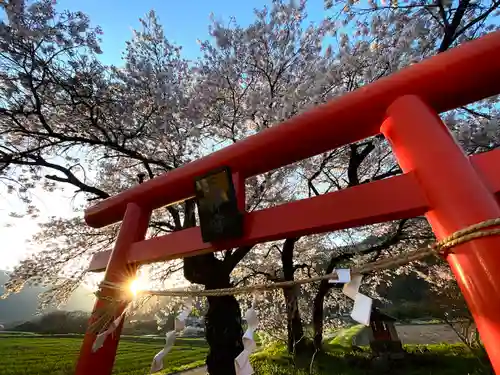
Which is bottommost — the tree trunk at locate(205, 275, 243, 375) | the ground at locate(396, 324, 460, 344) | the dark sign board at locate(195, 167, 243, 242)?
the ground at locate(396, 324, 460, 344)

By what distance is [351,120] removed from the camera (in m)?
1.21

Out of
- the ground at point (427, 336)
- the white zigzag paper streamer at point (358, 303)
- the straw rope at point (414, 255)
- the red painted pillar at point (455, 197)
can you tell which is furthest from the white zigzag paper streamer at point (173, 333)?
the ground at point (427, 336)

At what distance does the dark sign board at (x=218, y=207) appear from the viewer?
1.22 m

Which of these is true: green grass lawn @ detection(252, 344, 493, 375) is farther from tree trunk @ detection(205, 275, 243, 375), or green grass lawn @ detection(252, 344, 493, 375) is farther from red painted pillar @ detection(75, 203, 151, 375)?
red painted pillar @ detection(75, 203, 151, 375)

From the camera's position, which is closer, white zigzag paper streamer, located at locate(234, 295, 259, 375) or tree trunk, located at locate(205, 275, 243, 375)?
white zigzag paper streamer, located at locate(234, 295, 259, 375)

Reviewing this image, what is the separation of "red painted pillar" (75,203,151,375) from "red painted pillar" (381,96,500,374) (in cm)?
147

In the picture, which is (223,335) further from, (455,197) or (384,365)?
(384,365)

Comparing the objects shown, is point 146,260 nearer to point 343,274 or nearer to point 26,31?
point 343,274

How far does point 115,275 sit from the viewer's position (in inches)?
63.1

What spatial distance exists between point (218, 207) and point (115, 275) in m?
0.80

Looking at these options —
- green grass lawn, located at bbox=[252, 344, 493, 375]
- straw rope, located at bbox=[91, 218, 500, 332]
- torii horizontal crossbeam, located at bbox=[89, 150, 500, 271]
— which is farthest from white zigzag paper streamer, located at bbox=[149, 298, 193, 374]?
green grass lawn, located at bbox=[252, 344, 493, 375]

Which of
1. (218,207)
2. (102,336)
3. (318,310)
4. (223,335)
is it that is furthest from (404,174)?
(318,310)

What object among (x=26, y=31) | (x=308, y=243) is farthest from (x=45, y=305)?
(x=308, y=243)

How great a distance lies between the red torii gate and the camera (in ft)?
2.48
